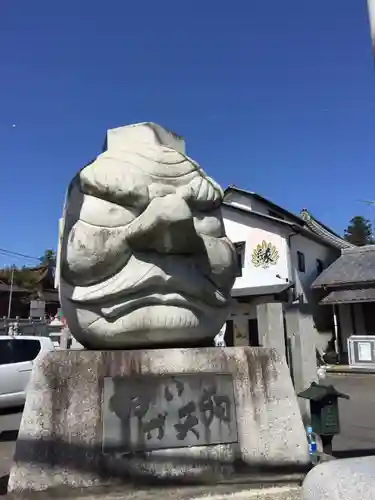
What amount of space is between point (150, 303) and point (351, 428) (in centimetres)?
564

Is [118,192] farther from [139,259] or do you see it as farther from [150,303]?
[150,303]

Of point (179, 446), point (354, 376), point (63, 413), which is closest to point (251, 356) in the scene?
point (179, 446)

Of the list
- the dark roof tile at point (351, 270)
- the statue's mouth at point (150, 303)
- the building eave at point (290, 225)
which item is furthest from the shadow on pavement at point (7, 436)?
the dark roof tile at point (351, 270)

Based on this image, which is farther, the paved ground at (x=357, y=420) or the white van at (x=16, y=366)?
the white van at (x=16, y=366)

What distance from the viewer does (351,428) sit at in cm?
756

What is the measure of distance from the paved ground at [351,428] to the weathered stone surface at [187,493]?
2.40 ft

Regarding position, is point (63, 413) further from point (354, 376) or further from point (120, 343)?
point (354, 376)

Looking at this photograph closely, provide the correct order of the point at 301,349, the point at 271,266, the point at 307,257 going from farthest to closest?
the point at 307,257 → the point at 271,266 → the point at 301,349

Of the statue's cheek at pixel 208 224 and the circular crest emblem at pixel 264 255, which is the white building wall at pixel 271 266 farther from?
the statue's cheek at pixel 208 224

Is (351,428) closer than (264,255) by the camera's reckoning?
Yes

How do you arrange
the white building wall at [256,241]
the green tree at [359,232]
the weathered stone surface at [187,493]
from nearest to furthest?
the weathered stone surface at [187,493] < the white building wall at [256,241] < the green tree at [359,232]

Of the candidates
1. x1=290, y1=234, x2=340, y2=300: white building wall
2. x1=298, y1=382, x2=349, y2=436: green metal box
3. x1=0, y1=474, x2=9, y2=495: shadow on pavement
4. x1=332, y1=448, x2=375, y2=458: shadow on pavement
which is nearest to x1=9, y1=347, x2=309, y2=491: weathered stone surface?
x1=0, y1=474, x2=9, y2=495: shadow on pavement

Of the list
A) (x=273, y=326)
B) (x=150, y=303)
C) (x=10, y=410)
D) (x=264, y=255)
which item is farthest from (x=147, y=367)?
(x=264, y=255)

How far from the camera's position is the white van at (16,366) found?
8.63m
